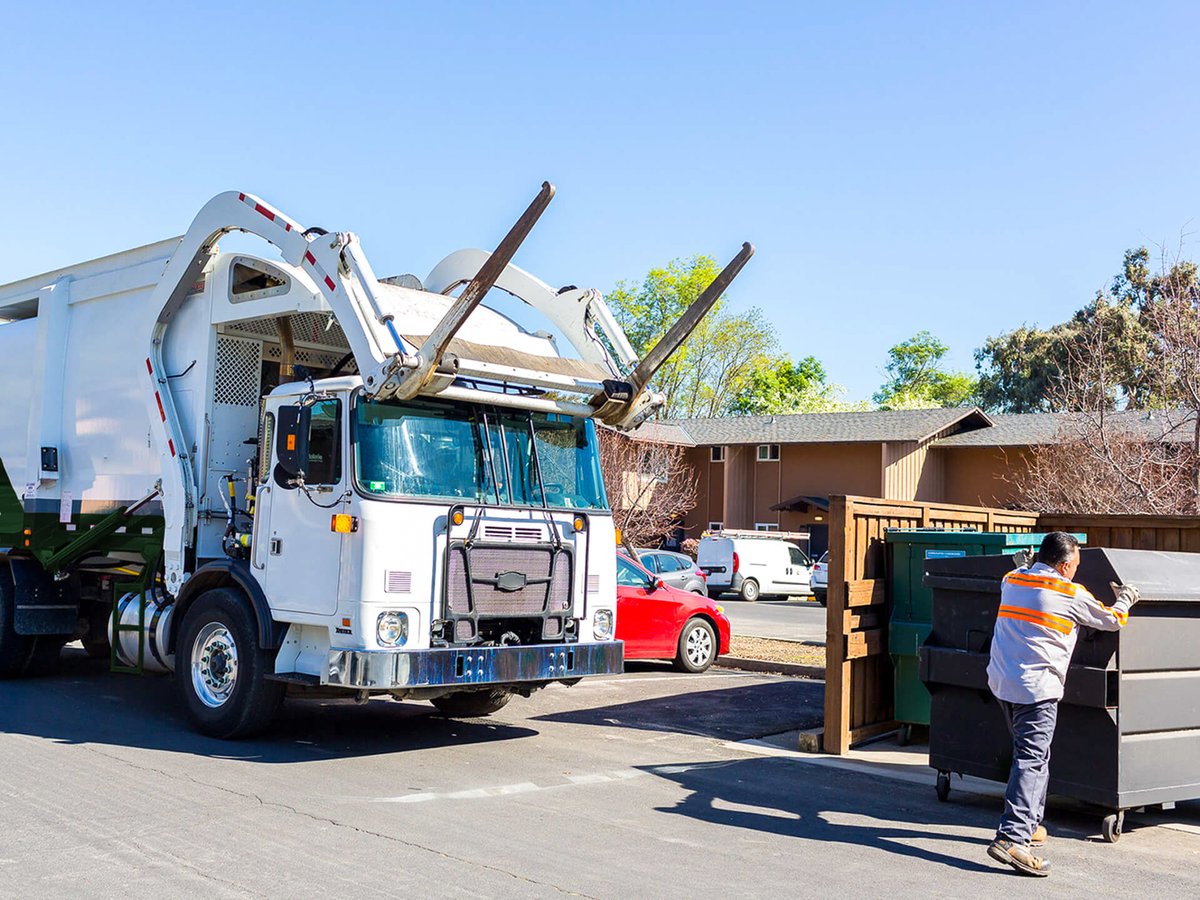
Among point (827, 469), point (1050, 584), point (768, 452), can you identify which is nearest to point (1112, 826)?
point (1050, 584)

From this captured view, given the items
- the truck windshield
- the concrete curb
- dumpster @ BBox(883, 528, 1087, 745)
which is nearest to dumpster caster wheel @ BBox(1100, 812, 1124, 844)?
dumpster @ BBox(883, 528, 1087, 745)

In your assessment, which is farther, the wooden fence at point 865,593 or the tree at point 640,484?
the tree at point 640,484

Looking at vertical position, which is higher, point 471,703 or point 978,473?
point 978,473

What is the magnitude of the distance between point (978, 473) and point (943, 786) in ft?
125

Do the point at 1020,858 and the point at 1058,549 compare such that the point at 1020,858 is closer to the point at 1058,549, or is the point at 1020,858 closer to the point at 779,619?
the point at 1058,549

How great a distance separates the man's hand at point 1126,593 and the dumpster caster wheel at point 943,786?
1.79 meters

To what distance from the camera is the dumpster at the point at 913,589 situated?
9.25 m

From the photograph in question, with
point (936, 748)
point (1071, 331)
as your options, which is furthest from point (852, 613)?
point (1071, 331)

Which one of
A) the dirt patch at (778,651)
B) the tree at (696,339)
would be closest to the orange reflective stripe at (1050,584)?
the dirt patch at (778,651)

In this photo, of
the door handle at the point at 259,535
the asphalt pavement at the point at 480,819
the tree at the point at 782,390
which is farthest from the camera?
the tree at the point at 782,390

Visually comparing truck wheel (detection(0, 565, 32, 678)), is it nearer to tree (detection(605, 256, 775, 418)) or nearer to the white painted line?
the white painted line

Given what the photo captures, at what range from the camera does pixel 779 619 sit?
2603 centimetres

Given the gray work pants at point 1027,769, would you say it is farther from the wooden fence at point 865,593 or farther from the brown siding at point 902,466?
the brown siding at point 902,466

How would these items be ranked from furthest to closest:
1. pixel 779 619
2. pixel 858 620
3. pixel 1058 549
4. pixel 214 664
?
pixel 779 619 < pixel 858 620 < pixel 214 664 < pixel 1058 549
